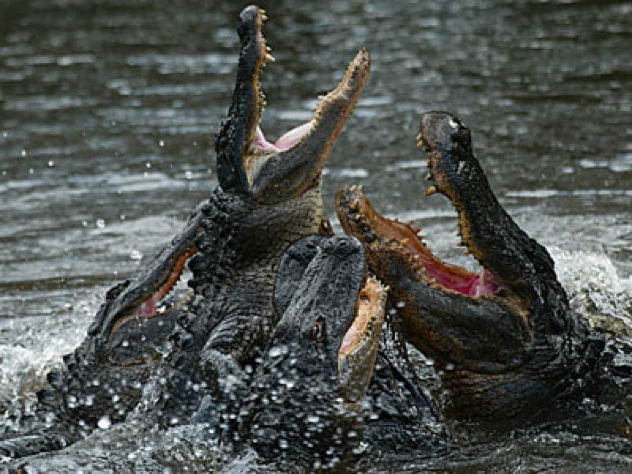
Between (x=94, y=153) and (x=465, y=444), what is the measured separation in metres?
6.30

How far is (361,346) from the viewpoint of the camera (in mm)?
4340

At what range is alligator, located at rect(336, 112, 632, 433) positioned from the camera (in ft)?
16.4

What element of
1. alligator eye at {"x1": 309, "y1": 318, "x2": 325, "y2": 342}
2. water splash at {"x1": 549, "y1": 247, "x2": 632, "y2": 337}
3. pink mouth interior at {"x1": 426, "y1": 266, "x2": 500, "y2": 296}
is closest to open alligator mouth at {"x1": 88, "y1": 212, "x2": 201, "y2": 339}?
pink mouth interior at {"x1": 426, "y1": 266, "x2": 500, "y2": 296}

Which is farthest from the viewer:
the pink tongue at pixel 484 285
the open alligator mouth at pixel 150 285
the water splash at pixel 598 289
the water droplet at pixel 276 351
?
the water splash at pixel 598 289

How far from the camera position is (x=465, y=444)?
5.05 meters

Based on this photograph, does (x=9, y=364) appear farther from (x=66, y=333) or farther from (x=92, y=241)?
(x=92, y=241)

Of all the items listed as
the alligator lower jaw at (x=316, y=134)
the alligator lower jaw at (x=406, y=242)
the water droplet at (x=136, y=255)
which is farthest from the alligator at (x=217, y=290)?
the water droplet at (x=136, y=255)

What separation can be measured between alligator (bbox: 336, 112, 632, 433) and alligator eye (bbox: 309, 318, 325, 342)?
78 cm

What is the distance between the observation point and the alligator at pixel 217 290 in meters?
5.55

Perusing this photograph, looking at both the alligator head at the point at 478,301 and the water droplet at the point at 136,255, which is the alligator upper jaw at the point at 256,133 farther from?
the water droplet at the point at 136,255

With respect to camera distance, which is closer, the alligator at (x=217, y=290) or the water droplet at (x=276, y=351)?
the water droplet at (x=276, y=351)

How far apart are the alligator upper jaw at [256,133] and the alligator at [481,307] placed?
537mm

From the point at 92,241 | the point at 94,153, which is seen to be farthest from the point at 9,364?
the point at 94,153

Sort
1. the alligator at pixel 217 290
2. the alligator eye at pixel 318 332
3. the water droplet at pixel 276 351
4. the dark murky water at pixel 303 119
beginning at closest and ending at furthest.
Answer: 1. the alligator eye at pixel 318 332
2. the water droplet at pixel 276 351
3. the alligator at pixel 217 290
4. the dark murky water at pixel 303 119
